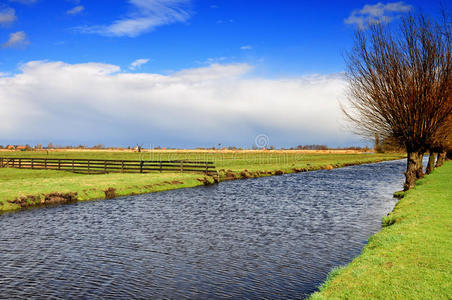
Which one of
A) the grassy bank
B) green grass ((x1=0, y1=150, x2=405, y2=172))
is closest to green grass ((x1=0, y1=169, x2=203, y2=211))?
green grass ((x1=0, y1=150, x2=405, y2=172))

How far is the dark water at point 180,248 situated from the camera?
11070 mm

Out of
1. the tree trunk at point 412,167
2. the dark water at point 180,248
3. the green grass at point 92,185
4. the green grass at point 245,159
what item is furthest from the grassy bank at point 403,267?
the green grass at point 245,159

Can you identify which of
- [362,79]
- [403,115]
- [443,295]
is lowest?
[443,295]

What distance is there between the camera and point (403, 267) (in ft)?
32.9

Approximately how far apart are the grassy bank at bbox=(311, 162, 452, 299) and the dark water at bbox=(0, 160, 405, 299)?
139 cm

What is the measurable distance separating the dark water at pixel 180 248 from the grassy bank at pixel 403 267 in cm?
139

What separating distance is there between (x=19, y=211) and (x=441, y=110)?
102 ft

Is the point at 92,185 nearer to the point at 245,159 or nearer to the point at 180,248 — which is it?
the point at 180,248

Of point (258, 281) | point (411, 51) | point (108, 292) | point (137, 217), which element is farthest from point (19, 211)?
point (411, 51)

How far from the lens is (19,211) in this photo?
24875mm

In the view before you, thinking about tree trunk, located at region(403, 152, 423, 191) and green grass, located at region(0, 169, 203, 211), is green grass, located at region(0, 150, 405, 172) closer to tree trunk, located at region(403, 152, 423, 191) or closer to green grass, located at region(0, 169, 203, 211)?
green grass, located at region(0, 169, 203, 211)

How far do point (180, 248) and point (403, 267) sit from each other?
8916 mm

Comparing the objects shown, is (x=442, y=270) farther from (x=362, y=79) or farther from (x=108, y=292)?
(x=362, y=79)

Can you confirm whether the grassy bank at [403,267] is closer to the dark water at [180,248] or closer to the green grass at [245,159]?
the dark water at [180,248]
